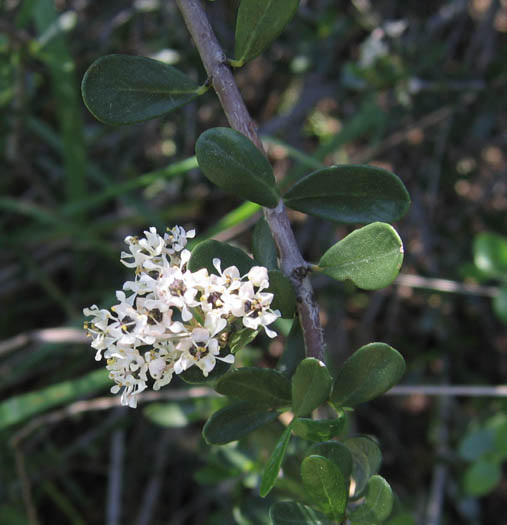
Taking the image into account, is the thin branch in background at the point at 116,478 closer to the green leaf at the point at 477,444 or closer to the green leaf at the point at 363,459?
the green leaf at the point at 477,444

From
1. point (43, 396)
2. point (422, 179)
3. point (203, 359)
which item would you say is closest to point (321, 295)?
point (422, 179)

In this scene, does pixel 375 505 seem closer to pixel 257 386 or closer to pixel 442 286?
pixel 257 386

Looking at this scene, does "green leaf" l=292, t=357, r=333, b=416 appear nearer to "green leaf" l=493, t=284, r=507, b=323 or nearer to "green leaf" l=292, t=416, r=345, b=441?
"green leaf" l=292, t=416, r=345, b=441

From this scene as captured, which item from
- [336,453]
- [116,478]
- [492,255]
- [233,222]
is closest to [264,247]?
[336,453]

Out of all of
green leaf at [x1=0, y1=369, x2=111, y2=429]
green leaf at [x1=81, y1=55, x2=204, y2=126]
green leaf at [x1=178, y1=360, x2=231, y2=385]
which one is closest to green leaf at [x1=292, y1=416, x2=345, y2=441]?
green leaf at [x1=178, y1=360, x2=231, y2=385]

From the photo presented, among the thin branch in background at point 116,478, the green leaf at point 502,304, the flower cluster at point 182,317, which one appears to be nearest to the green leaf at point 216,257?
the flower cluster at point 182,317

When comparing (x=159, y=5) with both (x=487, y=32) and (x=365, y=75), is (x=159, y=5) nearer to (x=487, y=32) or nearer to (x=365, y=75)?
(x=365, y=75)

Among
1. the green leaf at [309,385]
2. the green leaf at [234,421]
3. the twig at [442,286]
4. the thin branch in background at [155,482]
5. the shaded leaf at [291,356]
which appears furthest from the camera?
the thin branch in background at [155,482]
